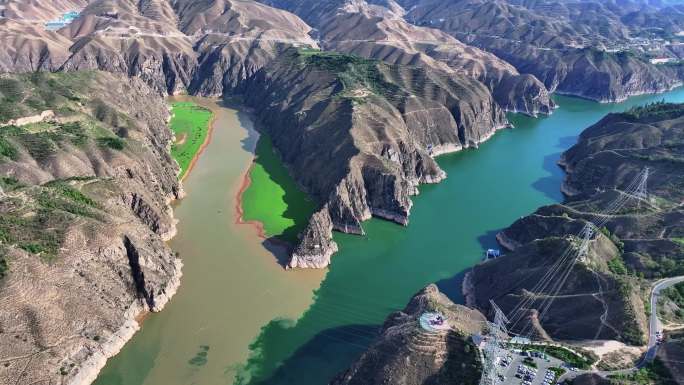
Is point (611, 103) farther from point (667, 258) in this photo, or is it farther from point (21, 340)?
point (21, 340)

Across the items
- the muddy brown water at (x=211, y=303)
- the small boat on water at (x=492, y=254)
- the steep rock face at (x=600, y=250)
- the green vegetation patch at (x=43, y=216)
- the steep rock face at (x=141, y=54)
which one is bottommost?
the steep rock face at (x=141, y=54)

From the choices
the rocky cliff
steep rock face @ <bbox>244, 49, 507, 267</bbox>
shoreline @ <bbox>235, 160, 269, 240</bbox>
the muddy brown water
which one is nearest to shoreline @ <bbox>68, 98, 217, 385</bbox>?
the rocky cliff

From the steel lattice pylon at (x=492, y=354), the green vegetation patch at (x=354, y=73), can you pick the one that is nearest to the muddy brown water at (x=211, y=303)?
the steel lattice pylon at (x=492, y=354)

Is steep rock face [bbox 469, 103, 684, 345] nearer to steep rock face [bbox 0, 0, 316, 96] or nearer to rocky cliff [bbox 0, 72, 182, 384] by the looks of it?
rocky cliff [bbox 0, 72, 182, 384]

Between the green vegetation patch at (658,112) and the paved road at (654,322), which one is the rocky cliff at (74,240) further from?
the green vegetation patch at (658,112)

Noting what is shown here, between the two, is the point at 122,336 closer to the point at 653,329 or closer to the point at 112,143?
the point at 112,143
